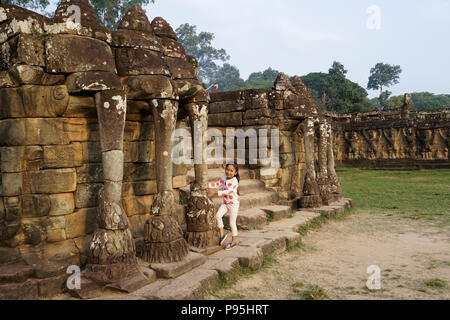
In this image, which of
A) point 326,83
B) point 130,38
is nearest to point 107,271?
point 130,38

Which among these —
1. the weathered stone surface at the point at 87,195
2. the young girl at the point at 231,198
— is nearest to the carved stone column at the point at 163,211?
the weathered stone surface at the point at 87,195

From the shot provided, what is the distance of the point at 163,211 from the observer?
12.9 feet

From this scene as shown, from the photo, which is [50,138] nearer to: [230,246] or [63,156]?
[63,156]

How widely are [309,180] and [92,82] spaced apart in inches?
244

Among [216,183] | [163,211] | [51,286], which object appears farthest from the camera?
[216,183]

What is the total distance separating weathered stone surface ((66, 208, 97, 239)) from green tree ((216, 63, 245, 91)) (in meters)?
74.7

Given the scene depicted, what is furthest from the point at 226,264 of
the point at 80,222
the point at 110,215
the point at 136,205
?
the point at 80,222

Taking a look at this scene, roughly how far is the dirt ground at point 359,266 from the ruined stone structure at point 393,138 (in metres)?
13.2

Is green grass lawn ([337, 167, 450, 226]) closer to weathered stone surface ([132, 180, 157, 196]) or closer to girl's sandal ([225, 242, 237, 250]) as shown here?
girl's sandal ([225, 242, 237, 250])

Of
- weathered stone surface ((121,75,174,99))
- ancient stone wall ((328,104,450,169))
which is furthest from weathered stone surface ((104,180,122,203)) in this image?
ancient stone wall ((328,104,450,169))

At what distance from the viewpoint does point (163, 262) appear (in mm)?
3781

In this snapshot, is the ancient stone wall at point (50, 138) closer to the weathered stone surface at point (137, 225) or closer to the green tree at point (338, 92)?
the weathered stone surface at point (137, 225)

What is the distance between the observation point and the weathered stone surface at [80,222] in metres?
3.60
